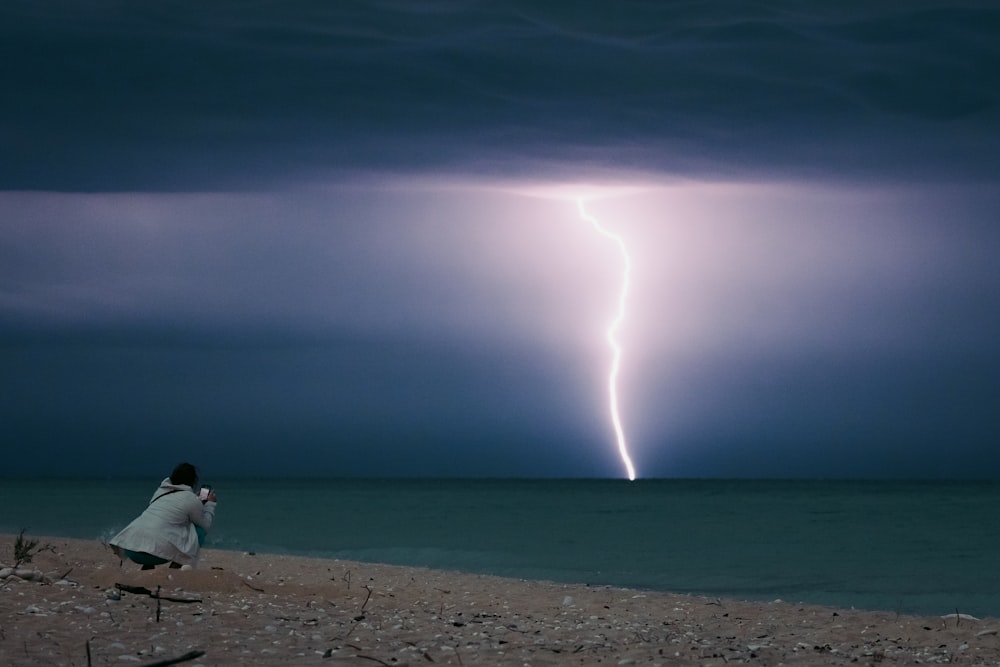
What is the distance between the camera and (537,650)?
7758 mm

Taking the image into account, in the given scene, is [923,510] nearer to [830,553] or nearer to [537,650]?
[830,553]

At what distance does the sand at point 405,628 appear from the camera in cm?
703

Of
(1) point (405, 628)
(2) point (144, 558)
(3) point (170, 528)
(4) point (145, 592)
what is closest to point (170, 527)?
(3) point (170, 528)

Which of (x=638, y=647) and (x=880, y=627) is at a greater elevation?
→ (x=880, y=627)

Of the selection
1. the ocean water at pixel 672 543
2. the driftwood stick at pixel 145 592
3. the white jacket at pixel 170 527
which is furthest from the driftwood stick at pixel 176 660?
the ocean water at pixel 672 543

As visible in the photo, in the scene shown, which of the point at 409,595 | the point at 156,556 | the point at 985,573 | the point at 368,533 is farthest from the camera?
the point at 368,533

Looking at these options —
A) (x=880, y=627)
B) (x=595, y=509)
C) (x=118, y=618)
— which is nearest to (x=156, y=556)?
(x=118, y=618)

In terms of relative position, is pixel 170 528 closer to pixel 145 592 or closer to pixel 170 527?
pixel 170 527

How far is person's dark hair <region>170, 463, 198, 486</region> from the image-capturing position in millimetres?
10812

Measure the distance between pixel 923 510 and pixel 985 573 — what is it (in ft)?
86.6

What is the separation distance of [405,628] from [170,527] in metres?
3.30

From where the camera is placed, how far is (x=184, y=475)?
35.5 feet

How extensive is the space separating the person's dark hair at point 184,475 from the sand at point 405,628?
94cm

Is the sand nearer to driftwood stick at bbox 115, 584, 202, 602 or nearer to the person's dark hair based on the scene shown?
driftwood stick at bbox 115, 584, 202, 602
